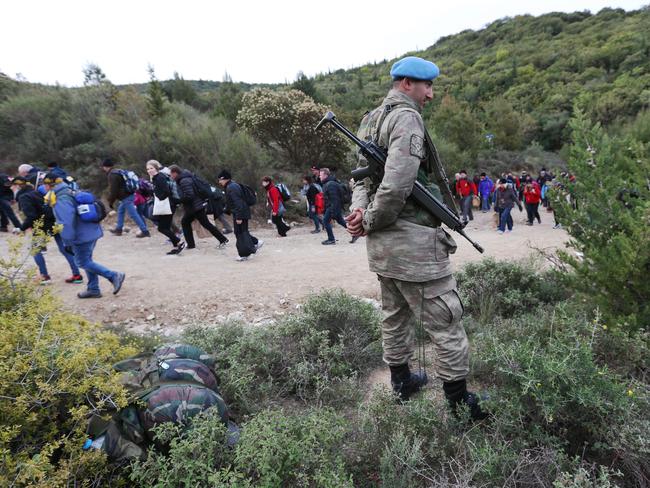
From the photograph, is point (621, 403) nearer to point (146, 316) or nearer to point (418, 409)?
point (418, 409)

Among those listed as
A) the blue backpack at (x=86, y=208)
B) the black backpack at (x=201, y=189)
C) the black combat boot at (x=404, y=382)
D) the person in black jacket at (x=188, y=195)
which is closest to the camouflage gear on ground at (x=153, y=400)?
the black combat boot at (x=404, y=382)

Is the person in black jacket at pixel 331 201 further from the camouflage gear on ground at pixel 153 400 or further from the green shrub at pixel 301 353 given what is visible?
the camouflage gear on ground at pixel 153 400

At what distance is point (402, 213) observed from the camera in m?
2.40

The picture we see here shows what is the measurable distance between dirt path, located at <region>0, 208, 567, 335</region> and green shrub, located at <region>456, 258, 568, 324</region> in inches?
16.9

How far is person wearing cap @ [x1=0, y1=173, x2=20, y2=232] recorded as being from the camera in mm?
8945

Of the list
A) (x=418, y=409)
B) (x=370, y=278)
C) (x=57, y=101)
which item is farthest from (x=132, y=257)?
(x=57, y=101)

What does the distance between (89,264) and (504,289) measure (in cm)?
510

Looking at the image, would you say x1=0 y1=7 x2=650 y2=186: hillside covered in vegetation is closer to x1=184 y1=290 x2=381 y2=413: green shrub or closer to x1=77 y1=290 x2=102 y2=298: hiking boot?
x1=184 y1=290 x2=381 y2=413: green shrub

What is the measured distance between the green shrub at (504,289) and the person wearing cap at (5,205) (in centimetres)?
992

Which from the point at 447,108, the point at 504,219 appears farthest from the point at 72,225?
the point at 447,108

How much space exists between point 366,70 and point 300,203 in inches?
2154

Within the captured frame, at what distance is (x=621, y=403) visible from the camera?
76.0 inches

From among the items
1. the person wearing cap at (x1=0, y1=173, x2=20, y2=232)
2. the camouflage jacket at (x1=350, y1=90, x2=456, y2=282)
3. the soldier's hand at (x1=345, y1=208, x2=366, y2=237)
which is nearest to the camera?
the camouflage jacket at (x1=350, y1=90, x2=456, y2=282)

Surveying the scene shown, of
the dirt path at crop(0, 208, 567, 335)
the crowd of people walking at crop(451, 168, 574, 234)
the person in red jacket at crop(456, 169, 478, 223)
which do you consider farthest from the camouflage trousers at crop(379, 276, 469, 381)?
the person in red jacket at crop(456, 169, 478, 223)
